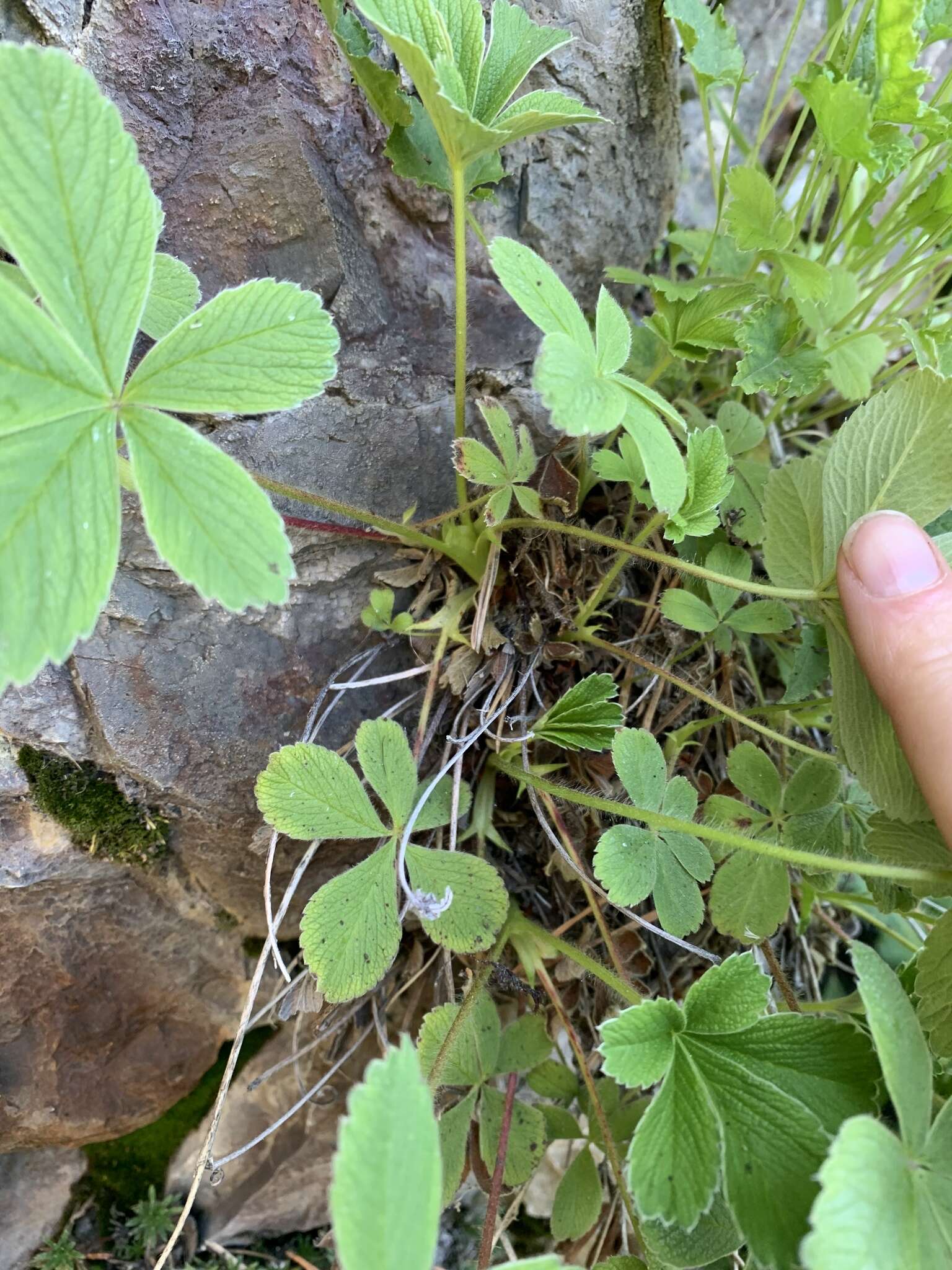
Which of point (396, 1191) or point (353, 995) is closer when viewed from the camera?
point (396, 1191)

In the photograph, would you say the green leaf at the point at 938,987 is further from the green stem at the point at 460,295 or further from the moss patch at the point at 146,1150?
the moss patch at the point at 146,1150

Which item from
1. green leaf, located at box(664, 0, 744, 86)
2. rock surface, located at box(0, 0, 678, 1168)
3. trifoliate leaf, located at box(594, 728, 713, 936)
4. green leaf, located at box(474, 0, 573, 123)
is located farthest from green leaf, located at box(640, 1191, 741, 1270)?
green leaf, located at box(664, 0, 744, 86)

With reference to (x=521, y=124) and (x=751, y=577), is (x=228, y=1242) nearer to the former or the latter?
(x=751, y=577)

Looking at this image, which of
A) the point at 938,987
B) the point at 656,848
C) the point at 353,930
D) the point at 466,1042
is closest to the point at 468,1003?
the point at 466,1042

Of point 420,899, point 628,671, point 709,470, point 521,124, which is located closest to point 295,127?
point 521,124

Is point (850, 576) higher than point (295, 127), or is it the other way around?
point (295, 127)

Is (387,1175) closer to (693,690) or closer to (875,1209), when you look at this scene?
(875,1209)

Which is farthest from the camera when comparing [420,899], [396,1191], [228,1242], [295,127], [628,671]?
[228,1242]
